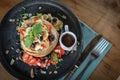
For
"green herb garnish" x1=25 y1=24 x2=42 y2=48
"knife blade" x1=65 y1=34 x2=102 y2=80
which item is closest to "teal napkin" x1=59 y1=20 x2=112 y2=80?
"knife blade" x1=65 y1=34 x2=102 y2=80

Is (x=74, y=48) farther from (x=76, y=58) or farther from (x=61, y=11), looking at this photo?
(x=61, y=11)

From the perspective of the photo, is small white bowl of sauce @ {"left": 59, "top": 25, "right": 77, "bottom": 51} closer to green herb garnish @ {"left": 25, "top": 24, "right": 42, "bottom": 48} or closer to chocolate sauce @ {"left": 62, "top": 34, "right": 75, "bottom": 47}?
chocolate sauce @ {"left": 62, "top": 34, "right": 75, "bottom": 47}

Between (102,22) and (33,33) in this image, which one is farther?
(102,22)

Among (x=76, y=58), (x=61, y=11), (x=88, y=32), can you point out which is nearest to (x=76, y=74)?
(x=76, y=58)

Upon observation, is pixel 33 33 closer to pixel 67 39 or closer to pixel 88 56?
pixel 67 39

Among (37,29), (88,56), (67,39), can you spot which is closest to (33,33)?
(37,29)
